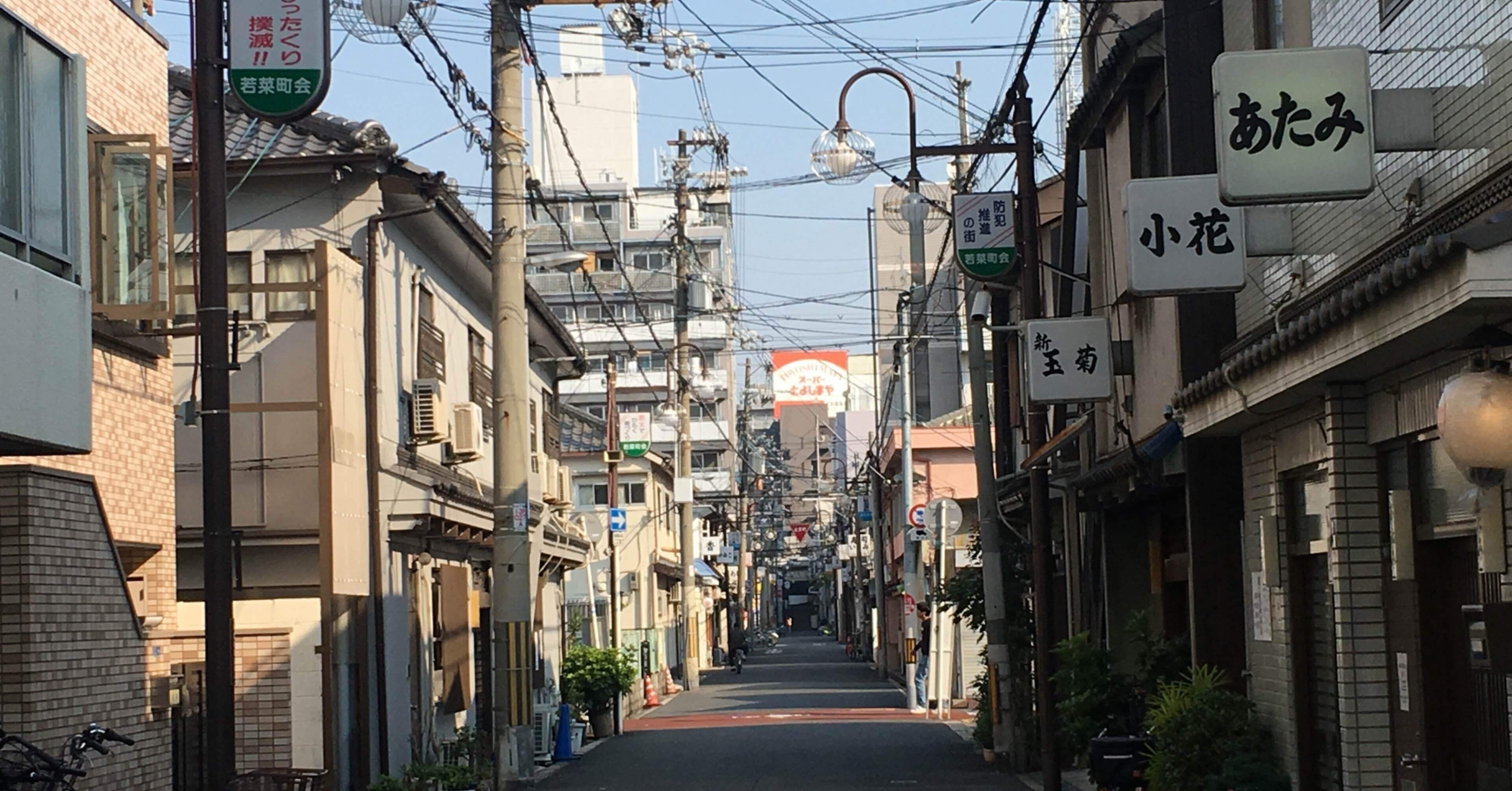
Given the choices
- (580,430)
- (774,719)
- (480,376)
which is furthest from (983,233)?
(580,430)

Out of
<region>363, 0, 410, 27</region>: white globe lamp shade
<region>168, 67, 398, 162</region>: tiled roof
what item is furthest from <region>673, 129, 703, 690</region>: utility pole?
<region>363, 0, 410, 27</region>: white globe lamp shade

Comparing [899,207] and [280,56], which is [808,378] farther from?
[280,56]

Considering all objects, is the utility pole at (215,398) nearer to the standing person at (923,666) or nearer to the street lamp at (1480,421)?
the street lamp at (1480,421)

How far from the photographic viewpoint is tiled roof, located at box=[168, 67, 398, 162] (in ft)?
69.1

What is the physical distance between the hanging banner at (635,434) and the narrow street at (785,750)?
7098 millimetres

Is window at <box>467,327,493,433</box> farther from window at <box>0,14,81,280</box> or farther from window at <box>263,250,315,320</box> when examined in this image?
window at <box>0,14,81,280</box>

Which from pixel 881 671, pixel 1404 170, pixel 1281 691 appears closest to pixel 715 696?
pixel 881 671

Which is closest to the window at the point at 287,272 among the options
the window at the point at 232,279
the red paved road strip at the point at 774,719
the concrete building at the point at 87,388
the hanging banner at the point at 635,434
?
the window at the point at 232,279

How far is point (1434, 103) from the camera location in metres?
10.2

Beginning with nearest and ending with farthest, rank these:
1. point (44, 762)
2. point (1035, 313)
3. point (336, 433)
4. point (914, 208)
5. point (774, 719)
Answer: point (44, 762)
point (336, 433)
point (1035, 313)
point (914, 208)
point (774, 719)

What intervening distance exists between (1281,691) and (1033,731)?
32.1 feet

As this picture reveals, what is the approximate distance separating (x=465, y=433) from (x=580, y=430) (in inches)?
1509

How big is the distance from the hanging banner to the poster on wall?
60.0 metres

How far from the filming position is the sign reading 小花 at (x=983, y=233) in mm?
23812
